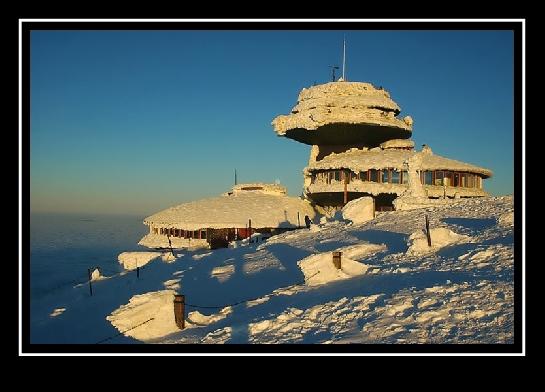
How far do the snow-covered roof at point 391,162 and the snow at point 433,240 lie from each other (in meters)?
23.9

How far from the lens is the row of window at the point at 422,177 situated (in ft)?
133

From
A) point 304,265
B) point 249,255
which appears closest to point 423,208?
point 249,255

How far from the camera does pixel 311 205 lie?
49344 mm

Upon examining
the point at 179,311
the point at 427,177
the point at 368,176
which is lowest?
→ the point at 179,311

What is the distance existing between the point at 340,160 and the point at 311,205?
254 inches

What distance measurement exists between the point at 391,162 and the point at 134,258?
2080 centimetres

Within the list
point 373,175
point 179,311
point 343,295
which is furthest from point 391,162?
point 179,311

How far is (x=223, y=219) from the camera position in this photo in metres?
42.1

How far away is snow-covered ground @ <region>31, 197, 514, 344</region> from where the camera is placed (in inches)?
391

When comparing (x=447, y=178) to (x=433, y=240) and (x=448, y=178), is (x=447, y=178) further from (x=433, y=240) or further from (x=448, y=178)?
(x=433, y=240)

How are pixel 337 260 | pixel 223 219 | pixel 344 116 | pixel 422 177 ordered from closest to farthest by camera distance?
pixel 337 260, pixel 422 177, pixel 223 219, pixel 344 116

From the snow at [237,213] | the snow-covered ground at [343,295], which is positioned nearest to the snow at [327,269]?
the snow-covered ground at [343,295]

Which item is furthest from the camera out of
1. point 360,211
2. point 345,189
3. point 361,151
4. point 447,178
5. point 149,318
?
point 361,151

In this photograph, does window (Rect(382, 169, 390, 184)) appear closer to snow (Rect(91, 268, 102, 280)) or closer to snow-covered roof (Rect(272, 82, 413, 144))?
snow-covered roof (Rect(272, 82, 413, 144))
